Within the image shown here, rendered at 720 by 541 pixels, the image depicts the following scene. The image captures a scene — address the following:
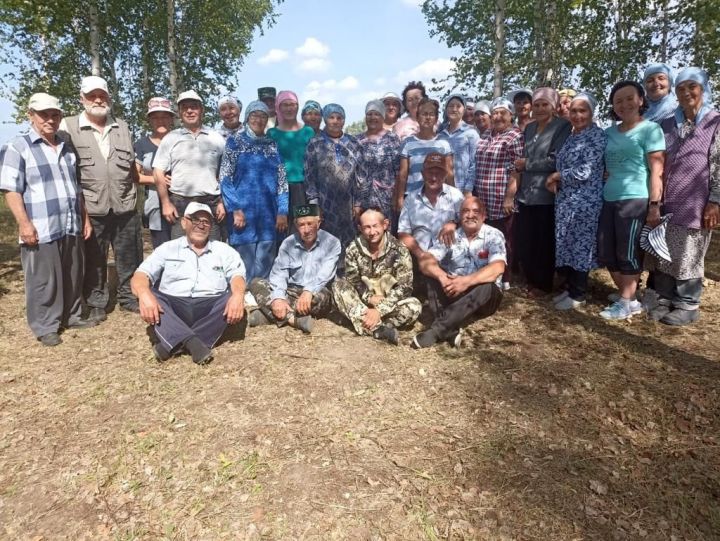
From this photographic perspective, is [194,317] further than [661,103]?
No

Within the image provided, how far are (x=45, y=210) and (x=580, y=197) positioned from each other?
5795mm

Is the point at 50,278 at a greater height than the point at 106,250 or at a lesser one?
lesser

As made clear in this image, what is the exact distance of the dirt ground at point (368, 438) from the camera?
104 inches

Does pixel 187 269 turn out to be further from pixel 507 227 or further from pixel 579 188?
pixel 579 188

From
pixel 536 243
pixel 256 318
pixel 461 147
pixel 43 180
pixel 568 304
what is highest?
pixel 461 147

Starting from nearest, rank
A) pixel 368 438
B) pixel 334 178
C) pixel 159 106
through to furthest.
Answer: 1. pixel 368 438
2. pixel 159 106
3. pixel 334 178

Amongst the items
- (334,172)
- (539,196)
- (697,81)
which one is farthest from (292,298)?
(697,81)

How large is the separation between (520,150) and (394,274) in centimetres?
230

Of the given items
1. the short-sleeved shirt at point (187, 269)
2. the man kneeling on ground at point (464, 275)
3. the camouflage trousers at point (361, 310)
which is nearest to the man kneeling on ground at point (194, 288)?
the short-sleeved shirt at point (187, 269)

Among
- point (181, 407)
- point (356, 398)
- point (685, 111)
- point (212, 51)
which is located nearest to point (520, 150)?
point (685, 111)

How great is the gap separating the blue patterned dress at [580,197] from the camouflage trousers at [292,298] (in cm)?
289

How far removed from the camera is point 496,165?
19.5 feet

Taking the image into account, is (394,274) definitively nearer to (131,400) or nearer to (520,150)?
(520,150)

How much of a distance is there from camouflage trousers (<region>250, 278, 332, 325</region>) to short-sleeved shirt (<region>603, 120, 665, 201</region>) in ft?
11.1
